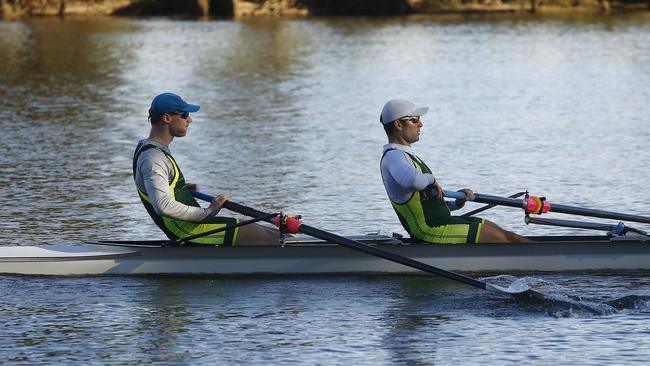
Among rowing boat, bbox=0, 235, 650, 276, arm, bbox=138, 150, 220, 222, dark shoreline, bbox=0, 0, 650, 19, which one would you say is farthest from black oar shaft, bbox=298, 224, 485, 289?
dark shoreline, bbox=0, 0, 650, 19

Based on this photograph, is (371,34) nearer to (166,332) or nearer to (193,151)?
(193,151)

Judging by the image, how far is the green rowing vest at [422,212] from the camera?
14.5 metres

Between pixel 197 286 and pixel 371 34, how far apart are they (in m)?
52.7

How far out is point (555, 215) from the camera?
19.5 metres

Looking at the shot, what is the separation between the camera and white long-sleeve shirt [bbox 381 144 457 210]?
563 inches

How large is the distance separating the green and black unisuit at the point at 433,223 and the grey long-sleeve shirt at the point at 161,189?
1.94 meters

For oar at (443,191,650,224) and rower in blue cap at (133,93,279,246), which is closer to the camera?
rower in blue cap at (133,93,279,246)

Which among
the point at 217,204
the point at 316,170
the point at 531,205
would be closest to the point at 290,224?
the point at 217,204

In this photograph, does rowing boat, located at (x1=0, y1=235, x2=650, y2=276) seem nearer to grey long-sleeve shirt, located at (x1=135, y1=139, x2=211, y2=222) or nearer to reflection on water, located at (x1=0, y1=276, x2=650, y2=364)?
reflection on water, located at (x1=0, y1=276, x2=650, y2=364)

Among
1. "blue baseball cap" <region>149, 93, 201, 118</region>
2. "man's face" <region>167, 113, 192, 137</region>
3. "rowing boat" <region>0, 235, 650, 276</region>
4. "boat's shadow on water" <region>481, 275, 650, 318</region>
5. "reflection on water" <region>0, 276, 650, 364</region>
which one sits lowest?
"reflection on water" <region>0, 276, 650, 364</region>

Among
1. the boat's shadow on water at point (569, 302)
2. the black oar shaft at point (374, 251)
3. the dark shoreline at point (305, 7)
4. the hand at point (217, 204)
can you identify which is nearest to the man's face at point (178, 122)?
the hand at point (217, 204)

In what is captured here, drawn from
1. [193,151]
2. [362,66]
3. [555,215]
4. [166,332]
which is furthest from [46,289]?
[362,66]

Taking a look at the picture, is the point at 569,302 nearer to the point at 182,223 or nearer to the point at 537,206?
the point at 537,206

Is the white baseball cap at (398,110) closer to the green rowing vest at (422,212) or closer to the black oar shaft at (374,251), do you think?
the green rowing vest at (422,212)
